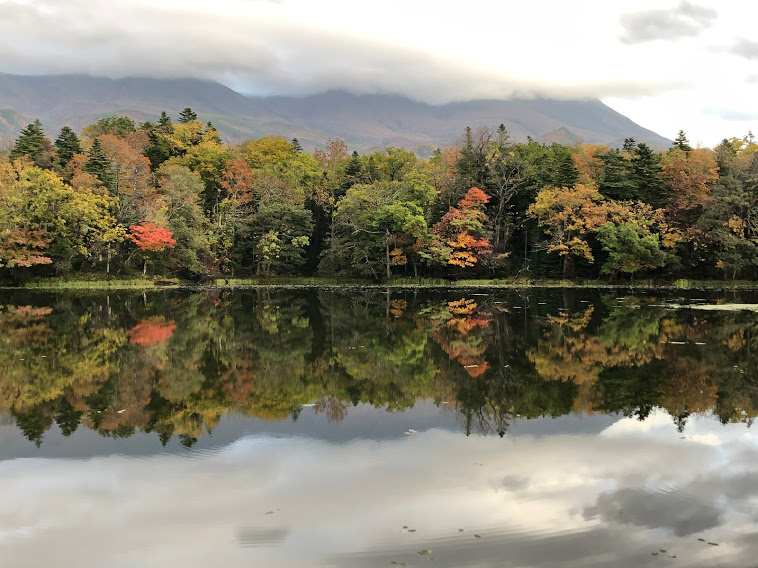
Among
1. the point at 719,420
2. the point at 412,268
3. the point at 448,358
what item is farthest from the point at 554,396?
the point at 412,268

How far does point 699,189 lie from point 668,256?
636cm

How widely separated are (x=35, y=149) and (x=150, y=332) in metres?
37.9

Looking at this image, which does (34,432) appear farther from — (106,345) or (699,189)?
(699,189)

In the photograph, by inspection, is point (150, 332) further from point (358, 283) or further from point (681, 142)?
point (681, 142)

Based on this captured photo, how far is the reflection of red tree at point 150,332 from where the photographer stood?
575 inches

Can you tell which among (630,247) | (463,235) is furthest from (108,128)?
(630,247)

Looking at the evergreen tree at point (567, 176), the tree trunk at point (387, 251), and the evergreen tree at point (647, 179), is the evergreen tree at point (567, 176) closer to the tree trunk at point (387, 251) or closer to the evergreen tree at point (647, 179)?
the evergreen tree at point (647, 179)

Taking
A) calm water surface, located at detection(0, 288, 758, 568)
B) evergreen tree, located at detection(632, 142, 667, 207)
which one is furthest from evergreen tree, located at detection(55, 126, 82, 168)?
evergreen tree, located at detection(632, 142, 667, 207)

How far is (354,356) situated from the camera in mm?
12734

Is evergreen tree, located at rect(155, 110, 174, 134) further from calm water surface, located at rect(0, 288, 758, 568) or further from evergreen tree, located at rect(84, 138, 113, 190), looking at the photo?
calm water surface, located at rect(0, 288, 758, 568)

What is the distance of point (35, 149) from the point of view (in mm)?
45844

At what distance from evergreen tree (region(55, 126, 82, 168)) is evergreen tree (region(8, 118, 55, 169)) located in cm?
106

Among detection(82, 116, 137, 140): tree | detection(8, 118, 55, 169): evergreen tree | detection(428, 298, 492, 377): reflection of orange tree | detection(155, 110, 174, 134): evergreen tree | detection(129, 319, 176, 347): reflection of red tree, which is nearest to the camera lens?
detection(428, 298, 492, 377): reflection of orange tree

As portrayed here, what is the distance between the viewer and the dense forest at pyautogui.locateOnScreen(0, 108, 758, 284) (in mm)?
36000
